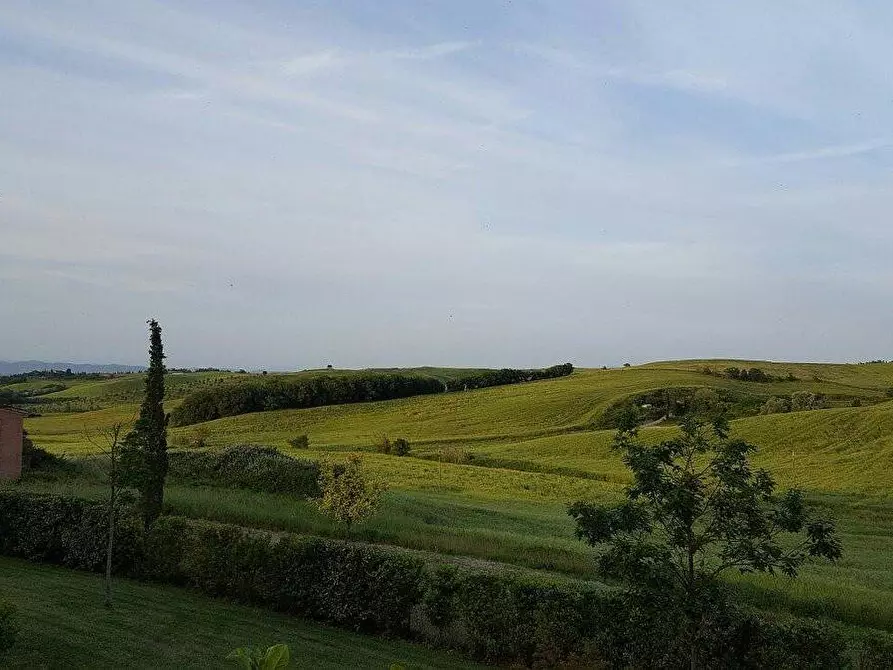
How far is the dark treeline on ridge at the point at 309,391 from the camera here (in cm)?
10356

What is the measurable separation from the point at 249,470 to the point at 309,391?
68166 mm

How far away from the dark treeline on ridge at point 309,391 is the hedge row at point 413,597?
7806cm

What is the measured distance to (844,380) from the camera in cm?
10706

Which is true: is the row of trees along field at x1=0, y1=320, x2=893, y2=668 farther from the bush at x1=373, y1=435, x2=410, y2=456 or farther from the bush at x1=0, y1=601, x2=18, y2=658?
the bush at x1=373, y1=435, x2=410, y2=456

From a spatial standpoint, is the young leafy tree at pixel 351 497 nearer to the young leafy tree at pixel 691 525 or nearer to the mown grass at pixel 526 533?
the mown grass at pixel 526 533

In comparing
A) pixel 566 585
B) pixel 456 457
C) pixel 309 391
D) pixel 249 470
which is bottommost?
pixel 456 457

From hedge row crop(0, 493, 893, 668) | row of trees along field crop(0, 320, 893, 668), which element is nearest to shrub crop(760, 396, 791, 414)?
row of trees along field crop(0, 320, 893, 668)

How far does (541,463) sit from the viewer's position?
61156mm

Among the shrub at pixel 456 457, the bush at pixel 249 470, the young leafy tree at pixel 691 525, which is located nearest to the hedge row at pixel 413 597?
the young leafy tree at pixel 691 525

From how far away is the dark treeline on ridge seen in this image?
340 ft

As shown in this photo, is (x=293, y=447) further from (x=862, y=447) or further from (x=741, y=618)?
(x=741, y=618)

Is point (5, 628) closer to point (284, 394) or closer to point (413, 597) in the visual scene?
point (413, 597)

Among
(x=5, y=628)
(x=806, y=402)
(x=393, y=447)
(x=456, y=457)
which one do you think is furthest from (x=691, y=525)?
A: (x=806, y=402)

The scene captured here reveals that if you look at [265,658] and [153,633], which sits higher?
[265,658]
